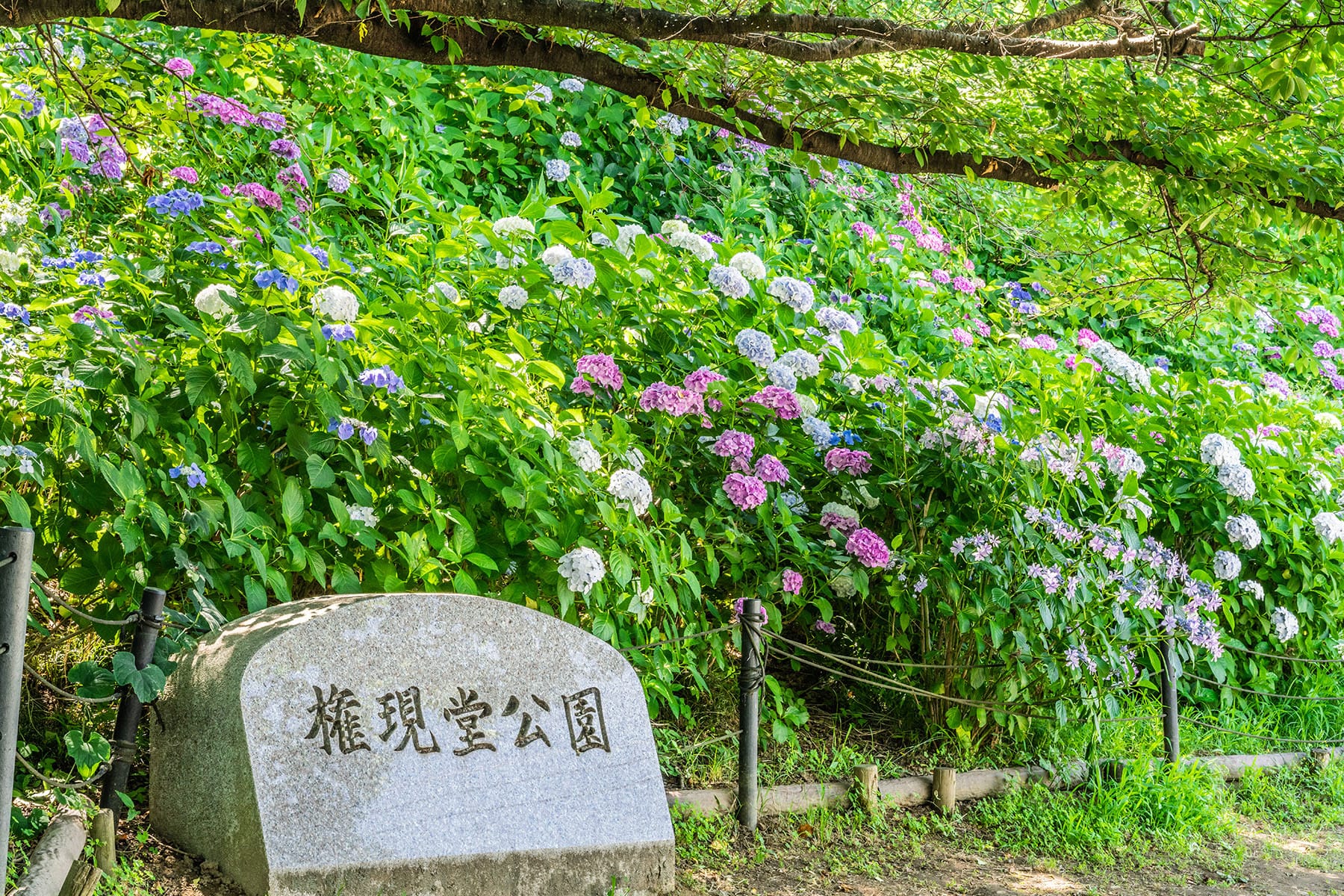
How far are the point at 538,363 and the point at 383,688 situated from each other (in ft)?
3.87

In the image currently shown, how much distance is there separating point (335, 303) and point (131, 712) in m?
1.23

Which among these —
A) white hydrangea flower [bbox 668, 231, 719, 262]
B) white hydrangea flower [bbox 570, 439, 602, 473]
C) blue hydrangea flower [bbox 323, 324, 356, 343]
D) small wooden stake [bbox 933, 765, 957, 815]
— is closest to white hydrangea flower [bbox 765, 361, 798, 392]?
white hydrangea flower [bbox 668, 231, 719, 262]

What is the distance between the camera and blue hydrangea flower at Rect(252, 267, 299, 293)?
10.7 ft

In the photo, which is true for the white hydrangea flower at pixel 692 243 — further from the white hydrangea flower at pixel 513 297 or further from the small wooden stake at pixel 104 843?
the small wooden stake at pixel 104 843

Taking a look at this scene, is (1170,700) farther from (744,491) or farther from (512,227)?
(512,227)

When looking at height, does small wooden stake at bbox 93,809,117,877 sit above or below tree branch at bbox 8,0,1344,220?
below

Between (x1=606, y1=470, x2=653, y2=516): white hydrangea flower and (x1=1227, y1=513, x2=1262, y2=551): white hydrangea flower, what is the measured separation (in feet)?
8.95

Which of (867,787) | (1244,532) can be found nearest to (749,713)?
(867,787)

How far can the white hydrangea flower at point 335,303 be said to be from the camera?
11.0 ft

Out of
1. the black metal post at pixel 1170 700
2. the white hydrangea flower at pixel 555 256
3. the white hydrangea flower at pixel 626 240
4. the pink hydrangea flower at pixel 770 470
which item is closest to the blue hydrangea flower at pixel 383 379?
the white hydrangea flower at pixel 555 256

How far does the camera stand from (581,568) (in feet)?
11.5

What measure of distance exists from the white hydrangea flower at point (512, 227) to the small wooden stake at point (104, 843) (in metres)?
2.26

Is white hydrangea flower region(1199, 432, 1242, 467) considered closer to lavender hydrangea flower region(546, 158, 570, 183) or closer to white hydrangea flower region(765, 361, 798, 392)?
white hydrangea flower region(765, 361, 798, 392)

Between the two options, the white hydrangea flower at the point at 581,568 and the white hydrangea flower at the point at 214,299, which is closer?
the white hydrangea flower at the point at 214,299
